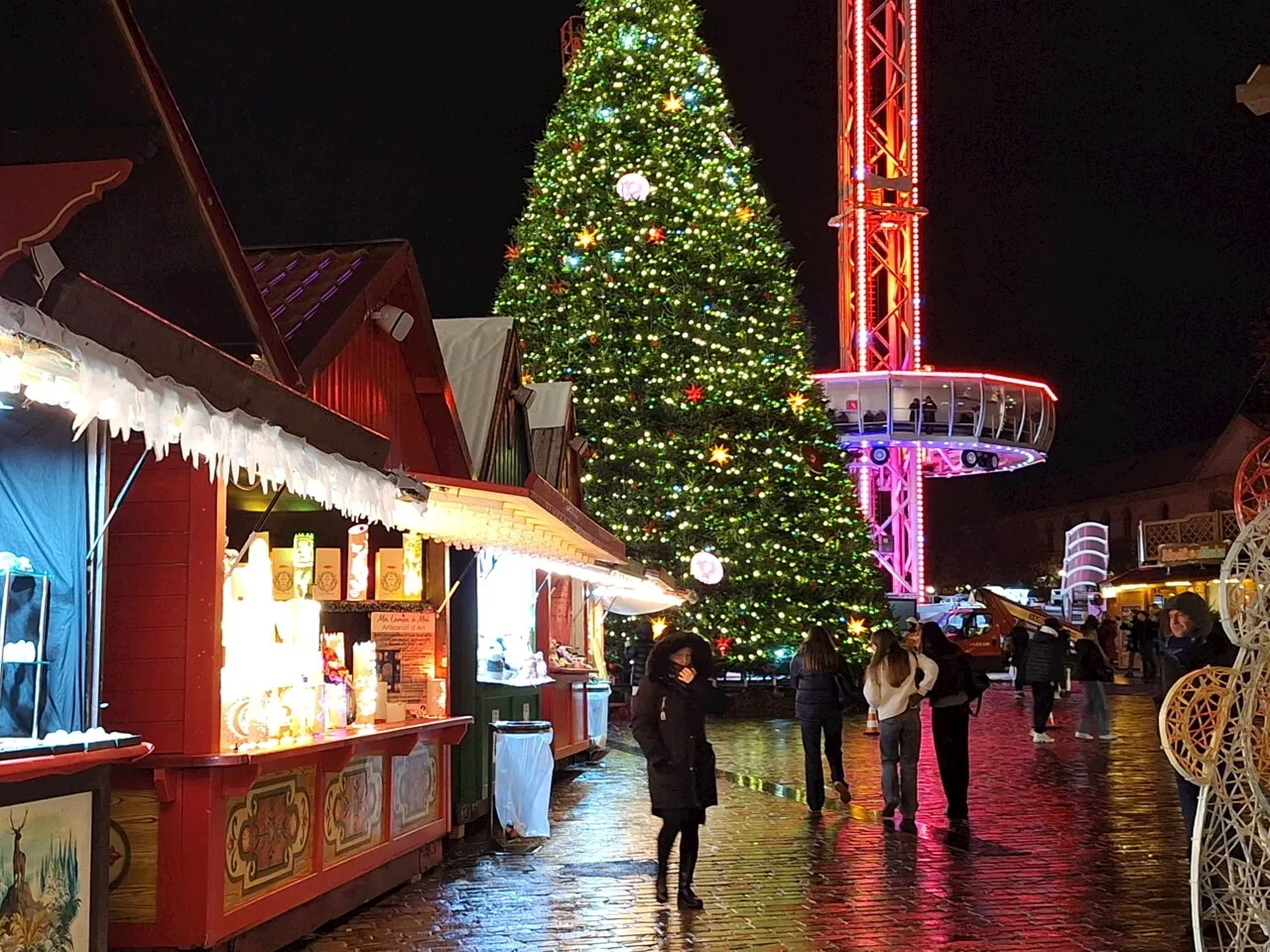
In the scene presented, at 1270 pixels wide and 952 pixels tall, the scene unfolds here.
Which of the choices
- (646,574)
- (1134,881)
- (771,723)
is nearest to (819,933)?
(1134,881)

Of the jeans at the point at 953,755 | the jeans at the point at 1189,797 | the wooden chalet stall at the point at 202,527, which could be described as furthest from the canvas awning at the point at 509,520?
the jeans at the point at 1189,797

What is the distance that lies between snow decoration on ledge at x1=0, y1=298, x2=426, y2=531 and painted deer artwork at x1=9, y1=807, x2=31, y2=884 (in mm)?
1450

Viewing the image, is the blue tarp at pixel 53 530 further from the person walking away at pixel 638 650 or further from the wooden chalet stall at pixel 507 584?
the person walking away at pixel 638 650

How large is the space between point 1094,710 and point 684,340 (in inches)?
420

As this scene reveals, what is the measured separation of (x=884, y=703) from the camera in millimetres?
12203

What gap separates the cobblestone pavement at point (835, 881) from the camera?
26.0 feet

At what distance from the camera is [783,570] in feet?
86.1

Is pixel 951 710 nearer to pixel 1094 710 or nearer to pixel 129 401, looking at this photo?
pixel 129 401

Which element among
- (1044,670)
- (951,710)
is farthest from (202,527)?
(1044,670)

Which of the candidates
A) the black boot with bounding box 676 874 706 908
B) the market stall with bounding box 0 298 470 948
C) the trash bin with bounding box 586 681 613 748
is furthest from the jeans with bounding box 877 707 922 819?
the trash bin with bounding box 586 681 613 748

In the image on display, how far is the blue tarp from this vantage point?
5660 millimetres

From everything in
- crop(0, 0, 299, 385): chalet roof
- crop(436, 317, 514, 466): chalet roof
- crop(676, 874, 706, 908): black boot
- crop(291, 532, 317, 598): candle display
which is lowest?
crop(676, 874, 706, 908): black boot

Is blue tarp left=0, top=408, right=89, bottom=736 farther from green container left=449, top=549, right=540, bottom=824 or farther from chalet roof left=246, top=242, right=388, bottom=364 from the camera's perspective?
green container left=449, top=549, right=540, bottom=824

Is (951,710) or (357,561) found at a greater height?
(357,561)
